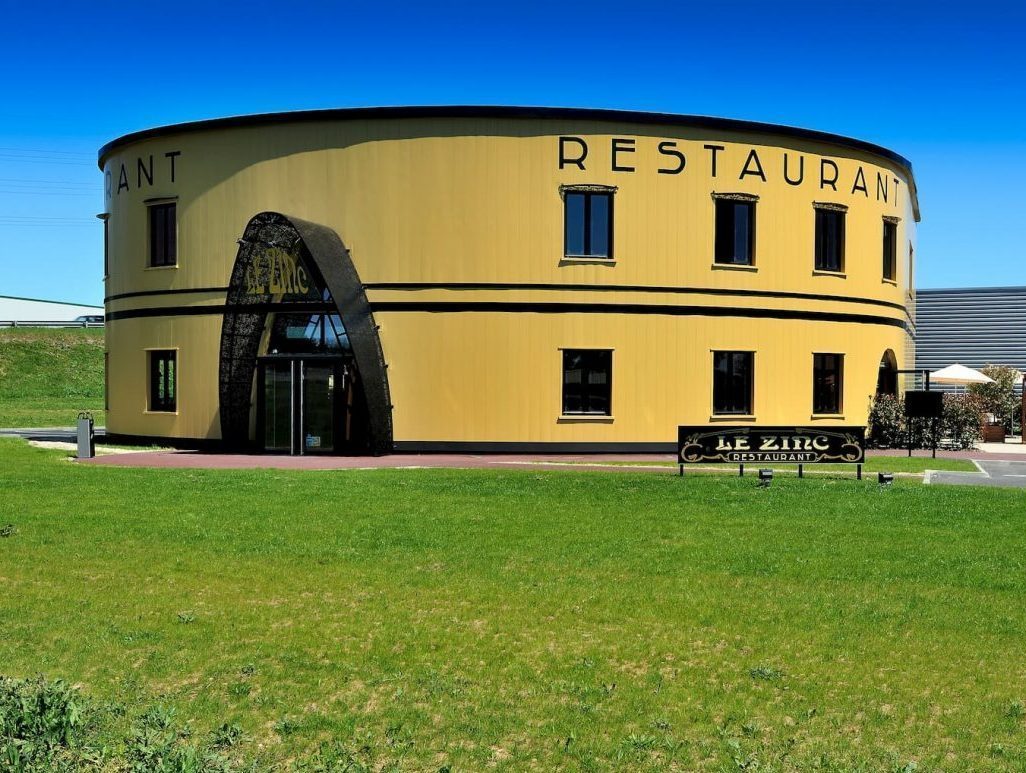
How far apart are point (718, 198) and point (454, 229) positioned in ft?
23.0

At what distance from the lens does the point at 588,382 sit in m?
30.0

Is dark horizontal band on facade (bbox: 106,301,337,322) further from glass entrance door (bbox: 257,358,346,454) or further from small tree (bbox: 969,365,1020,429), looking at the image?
small tree (bbox: 969,365,1020,429)

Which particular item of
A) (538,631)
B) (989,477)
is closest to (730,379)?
(989,477)

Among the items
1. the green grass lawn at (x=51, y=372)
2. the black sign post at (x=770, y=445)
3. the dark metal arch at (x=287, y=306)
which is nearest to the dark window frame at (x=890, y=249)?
the black sign post at (x=770, y=445)

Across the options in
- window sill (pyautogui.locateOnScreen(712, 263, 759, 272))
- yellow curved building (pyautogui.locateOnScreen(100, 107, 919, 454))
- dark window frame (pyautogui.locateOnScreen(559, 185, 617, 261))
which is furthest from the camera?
window sill (pyautogui.locateOnScreen(712, 263, 759, 272))

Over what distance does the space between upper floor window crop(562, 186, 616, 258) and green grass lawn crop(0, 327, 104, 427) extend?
100 ft

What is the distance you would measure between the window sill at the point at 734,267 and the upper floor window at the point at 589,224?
9.61 ft

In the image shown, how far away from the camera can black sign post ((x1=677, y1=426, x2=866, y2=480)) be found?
22172 millimetres

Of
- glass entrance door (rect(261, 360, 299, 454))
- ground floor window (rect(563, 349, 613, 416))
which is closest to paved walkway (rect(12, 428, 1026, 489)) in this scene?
glass entrance door (rect(261, 360, 299, 454))

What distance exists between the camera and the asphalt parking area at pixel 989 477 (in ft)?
70.9

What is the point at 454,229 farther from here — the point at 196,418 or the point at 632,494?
the point at 632,494

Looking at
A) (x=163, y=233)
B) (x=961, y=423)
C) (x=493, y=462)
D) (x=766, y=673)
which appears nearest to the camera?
(x=766, y=673)

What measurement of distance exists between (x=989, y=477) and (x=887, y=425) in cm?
993

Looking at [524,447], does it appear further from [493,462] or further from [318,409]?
[318,409]
